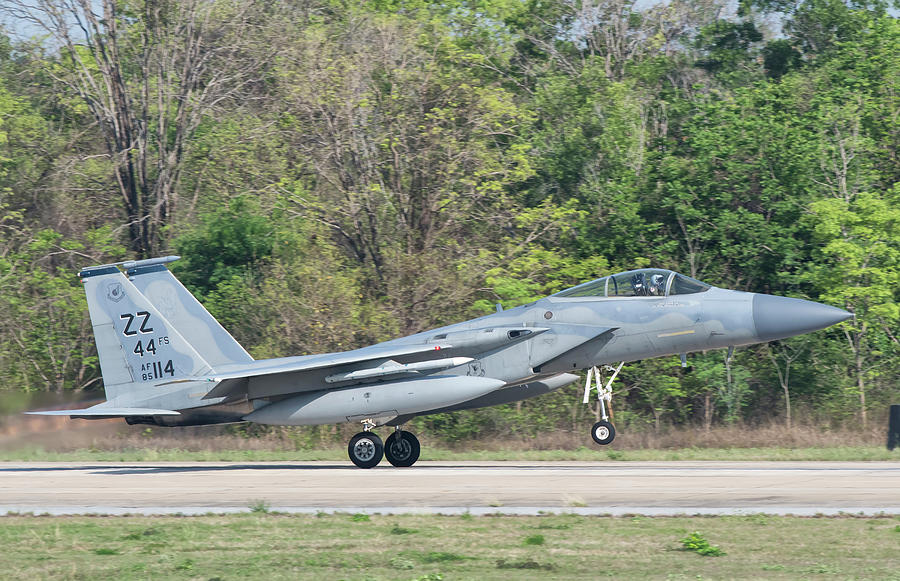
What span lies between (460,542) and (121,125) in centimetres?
2728

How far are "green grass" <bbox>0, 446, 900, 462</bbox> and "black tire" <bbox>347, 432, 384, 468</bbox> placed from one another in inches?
113

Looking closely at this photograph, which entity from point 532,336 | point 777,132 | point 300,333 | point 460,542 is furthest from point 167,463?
point 777,132

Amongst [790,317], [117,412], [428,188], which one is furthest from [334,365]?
[428,188]

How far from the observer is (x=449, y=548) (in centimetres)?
1023

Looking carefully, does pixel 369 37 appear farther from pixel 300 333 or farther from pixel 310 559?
pixel 310 559

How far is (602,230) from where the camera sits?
30.3 meters

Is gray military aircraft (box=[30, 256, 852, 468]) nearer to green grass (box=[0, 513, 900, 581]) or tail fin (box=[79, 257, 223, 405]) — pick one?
tail fin (box=[79, 257, 223, 405])

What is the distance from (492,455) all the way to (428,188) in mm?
11491

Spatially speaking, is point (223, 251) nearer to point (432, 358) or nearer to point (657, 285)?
point (432, 358)

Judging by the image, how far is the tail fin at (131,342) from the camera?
1959cm

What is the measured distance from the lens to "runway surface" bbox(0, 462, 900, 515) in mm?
12711

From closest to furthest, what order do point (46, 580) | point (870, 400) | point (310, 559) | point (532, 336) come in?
point (46, 580) < point (310, 559) < point (532, 336) < point (870, 400)

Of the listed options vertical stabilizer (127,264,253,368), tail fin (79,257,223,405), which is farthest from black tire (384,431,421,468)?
tail fin (79,257,223,405)

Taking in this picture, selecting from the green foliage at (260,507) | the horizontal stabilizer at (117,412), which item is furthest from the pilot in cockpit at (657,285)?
the horizontal stabilizer at (117,412)
